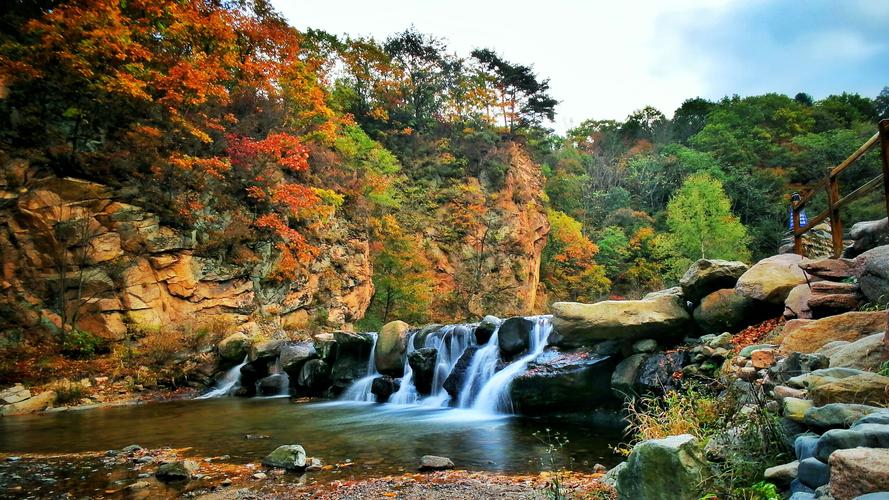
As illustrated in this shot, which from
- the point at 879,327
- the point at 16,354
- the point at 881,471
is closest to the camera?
the point at 881,471

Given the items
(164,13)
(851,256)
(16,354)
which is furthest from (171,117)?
(851,256)

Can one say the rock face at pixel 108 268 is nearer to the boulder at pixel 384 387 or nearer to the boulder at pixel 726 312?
the boulder at pixel 384 387

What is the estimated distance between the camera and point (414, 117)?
1136 inches

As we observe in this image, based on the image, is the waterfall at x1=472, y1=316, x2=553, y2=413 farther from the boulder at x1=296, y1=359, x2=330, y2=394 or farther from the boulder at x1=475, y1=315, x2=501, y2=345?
the boulder at x1=296, y1=359, x2=330, y2=394

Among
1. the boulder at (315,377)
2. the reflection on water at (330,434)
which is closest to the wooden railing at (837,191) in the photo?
the reflection on water at (330,434)

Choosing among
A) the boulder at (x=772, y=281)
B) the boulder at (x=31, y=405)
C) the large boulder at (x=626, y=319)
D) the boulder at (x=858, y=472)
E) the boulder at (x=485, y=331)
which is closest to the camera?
the boulder at (x=858, y=472)

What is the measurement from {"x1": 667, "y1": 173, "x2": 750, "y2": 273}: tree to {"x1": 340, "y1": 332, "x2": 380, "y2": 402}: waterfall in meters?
20.8

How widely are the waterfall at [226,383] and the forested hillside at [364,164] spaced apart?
106 inches

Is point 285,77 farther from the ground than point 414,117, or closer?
closer

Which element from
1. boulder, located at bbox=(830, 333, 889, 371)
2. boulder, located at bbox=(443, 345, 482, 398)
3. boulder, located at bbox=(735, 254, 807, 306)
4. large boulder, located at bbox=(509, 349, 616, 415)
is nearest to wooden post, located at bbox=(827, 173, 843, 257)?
boulder, located at bbox=(735, 254, 807, 306)

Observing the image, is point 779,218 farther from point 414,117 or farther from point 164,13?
point 164,13

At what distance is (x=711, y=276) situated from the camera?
330 inches

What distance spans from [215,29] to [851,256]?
58.2 feet

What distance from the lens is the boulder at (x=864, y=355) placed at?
3.74 metres
